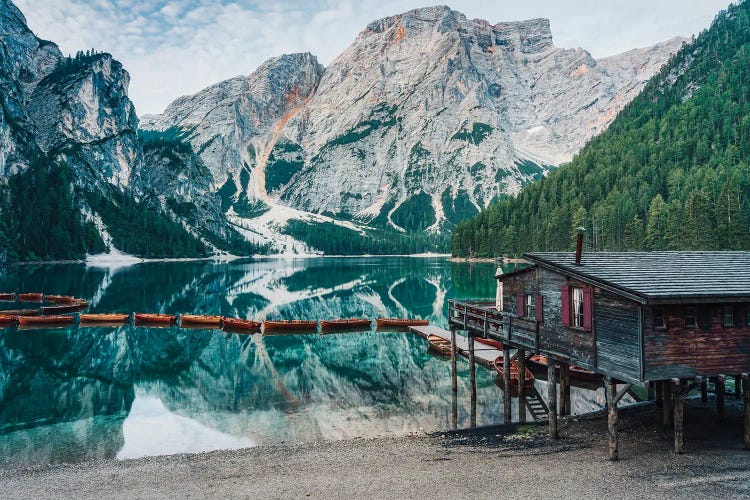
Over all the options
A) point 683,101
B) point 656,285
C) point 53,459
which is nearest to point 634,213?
point 683,101

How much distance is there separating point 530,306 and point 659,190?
148 meters

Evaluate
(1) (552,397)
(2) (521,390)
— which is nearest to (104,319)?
(2) (521,390)

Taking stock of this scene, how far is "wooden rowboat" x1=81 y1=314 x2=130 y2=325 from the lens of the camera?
7462 centimetres

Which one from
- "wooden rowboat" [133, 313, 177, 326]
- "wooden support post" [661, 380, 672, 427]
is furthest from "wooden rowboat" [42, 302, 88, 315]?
"wooden support post" [661, 380, 672, 427]

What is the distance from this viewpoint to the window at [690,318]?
21.5 metres

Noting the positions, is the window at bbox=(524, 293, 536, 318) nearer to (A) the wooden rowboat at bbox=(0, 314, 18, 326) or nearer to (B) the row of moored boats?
(B) the row of moored boats

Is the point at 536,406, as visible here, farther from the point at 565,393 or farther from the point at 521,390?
the point at 565,393

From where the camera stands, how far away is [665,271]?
23.7m

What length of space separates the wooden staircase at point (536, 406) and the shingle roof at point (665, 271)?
34.7 ft

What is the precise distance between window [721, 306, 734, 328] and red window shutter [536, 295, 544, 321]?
7830 millimetres

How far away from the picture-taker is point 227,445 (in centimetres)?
2944

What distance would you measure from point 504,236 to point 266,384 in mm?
150256

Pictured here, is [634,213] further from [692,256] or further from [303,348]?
[692,256]

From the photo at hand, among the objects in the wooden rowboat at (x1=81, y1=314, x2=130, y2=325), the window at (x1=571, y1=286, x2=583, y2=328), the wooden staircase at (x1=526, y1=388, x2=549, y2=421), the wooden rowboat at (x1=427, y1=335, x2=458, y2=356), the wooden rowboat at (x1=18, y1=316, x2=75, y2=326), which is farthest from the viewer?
the wooden rowboat at (x1=81, y1=314, x2=130, y2=325)
